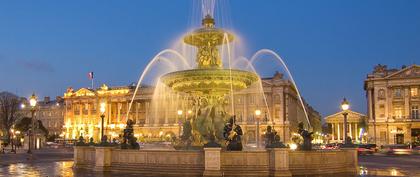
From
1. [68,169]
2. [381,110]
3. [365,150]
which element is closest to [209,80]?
[68,169]

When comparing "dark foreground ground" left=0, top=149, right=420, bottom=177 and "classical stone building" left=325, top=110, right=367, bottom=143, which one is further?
"classical stone building" left=325, top=110, right=367, bottom=143

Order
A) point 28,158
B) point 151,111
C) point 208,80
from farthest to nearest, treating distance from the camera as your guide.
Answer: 1. point 151,111
2. point 28,158
3. point 208,80

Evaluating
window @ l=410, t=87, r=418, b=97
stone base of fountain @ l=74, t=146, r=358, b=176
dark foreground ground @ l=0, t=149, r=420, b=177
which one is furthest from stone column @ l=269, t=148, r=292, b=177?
window @ l=410, t=87, r=418, b=97

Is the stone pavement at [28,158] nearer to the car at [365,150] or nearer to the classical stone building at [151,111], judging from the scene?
the car at [365,150]

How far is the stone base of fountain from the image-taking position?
55.3 feet

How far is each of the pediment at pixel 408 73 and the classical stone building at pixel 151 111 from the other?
2189cm

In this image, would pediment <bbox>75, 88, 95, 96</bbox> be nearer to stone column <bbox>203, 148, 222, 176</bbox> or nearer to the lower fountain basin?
the lower fountain basin

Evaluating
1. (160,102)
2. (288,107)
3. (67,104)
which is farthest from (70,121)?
(288,107)

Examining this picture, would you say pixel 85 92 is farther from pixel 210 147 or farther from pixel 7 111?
pixel 210 147

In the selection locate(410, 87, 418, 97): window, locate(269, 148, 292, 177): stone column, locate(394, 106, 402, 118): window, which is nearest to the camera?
locate(269, 148, 292, 177): stone column

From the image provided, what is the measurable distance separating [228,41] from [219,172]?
9.18 m

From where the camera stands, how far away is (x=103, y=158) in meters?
18.8

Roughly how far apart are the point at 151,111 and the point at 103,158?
3987 inches

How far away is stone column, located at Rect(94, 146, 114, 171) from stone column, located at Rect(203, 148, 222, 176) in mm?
4481
